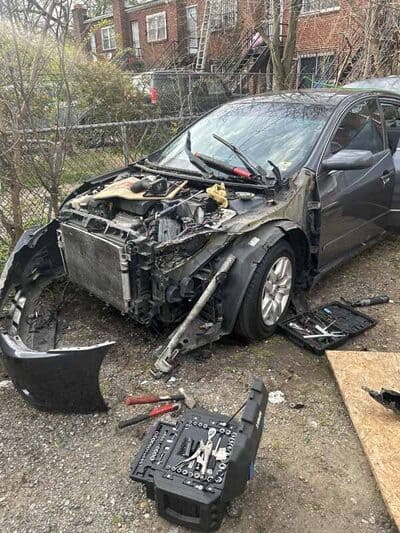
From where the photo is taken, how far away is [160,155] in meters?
4.45

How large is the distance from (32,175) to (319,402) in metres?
3.65

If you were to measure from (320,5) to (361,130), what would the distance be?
11101 mm

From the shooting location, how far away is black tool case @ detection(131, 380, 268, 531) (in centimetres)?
199

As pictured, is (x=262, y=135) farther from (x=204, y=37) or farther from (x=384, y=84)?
(x=204, y=37)

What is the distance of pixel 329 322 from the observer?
12.2 ft

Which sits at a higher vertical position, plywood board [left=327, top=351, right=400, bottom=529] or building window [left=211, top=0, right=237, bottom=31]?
building window [left=211, top=0, right=237, bottom=31]

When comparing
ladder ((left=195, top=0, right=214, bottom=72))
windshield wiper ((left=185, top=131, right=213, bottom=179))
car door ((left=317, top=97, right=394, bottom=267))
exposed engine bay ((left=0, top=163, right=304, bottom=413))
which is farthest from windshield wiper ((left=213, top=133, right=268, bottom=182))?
ladder ((left=195, top=0, right=214, bottom=72))

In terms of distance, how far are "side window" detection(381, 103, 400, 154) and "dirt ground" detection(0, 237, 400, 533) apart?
2.19 m

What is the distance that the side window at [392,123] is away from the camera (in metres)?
4.76

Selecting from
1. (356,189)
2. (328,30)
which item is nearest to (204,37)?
(328,30)

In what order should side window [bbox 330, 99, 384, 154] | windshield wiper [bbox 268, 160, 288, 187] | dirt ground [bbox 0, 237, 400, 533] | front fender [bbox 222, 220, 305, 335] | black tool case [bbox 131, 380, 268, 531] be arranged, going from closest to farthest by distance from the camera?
black tool case [bbox 131, 380, 268, 531]
dirt ground [bbox 0, 237, 400, 533]
front fender [bbox 222, 220, 305, 335]
windshield wiper [bbox 268, 160, 288, 187]
side window [bbox 330, 99, 384, 154]

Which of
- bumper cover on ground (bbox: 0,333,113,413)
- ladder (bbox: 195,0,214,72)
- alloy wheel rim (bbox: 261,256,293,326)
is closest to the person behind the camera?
bumper cover on ground (bbox: 0,333,113,413)

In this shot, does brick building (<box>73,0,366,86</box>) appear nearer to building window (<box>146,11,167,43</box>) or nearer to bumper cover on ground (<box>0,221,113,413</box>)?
building window (<box>146,11,167,43</box>)

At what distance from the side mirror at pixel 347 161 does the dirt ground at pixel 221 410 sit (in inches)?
52.8
